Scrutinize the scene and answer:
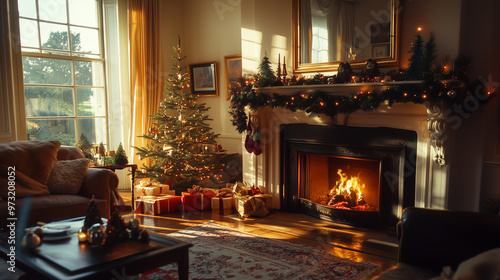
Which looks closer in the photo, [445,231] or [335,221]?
[445,231]

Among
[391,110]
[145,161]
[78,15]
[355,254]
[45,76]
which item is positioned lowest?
[355,254]

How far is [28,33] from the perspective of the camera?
5305 millimetres

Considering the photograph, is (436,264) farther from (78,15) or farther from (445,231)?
(78,15)

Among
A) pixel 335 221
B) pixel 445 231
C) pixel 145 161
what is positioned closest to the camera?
pixel 445 231

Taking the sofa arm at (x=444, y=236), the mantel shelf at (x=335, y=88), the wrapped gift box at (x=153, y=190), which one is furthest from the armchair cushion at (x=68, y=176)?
the sofa arm at (x=444, y=236)

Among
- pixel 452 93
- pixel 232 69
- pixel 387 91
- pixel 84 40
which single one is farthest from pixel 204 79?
pixel 452 93

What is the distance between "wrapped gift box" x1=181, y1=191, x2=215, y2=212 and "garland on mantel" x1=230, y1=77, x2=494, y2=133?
3.10 feet

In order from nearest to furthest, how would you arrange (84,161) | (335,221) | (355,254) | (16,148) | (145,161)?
(355,254) < (16,148) < (84,161) < (335,221) < (145,161)

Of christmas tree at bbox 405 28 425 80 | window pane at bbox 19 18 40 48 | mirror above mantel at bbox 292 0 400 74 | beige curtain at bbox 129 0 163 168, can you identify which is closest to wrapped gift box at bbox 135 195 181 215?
beige curtain at bbox 129 0 163 168

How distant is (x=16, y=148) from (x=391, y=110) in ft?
11.5

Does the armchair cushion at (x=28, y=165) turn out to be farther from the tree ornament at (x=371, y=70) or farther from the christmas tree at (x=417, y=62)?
the christmas tree at (x=417, y=62)

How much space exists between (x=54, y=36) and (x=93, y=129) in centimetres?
140

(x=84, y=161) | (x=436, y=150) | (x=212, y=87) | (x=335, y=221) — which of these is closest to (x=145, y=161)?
(x=212, y=87)

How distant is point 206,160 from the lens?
5.70 metres
